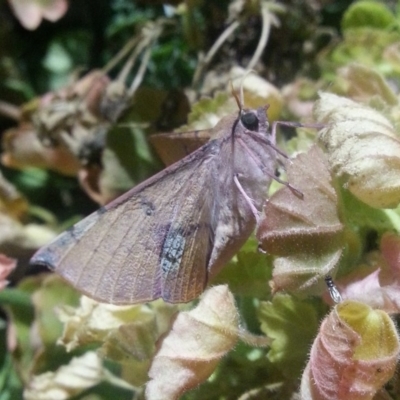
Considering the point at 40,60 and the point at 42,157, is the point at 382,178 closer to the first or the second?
the point at 42,157

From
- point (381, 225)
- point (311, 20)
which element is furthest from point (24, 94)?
point (381, 225)

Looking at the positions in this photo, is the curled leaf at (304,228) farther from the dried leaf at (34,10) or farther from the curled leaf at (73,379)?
the dried leaf at (34,10)

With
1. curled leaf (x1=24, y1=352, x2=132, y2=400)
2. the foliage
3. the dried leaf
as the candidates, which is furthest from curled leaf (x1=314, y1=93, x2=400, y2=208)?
the dried leaf

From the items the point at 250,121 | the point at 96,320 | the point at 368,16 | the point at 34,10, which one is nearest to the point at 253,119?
the point at 250,121

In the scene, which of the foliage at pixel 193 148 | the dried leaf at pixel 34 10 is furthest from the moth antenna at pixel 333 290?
the dried leaf at pixel 34 10

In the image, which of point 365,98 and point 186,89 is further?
point 186,89

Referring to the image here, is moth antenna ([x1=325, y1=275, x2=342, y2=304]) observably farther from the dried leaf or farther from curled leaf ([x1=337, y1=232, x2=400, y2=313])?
the dried leaf

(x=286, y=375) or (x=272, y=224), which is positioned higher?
(x=272, y=224)
